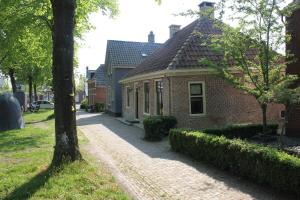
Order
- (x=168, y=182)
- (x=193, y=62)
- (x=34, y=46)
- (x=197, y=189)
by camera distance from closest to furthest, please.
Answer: (x=197, y=189)
(x=168, y=182)
(x=193, y=62)
(x=34, y=46)

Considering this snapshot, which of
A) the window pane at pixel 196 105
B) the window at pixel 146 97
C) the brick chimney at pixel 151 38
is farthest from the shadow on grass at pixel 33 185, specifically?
the brick chimney at pixel 151 38

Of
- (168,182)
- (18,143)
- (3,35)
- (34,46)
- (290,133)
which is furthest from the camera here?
(34,46)

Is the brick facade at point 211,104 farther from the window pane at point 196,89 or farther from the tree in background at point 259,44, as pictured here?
the tree in background at point 259,44

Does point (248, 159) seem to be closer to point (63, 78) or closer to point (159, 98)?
point (63, 78)

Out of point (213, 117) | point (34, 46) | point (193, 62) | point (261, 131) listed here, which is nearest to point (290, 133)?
point (261, 131)

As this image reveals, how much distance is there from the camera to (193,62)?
17703 millimetres

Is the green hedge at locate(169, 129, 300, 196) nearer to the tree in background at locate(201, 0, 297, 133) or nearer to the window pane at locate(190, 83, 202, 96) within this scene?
the tree in background at locate(201, 0, 297, 133)

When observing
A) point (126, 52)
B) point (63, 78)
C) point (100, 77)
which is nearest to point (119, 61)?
point (126, 52)

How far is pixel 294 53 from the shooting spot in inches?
Result: 557

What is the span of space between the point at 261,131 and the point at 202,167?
17.9 feet

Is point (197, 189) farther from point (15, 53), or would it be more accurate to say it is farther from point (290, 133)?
point (15, 53)

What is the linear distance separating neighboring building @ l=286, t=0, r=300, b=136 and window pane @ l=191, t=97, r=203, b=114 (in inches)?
185

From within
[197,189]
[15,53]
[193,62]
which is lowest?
[197,189]

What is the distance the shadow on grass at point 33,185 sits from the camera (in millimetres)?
7484
